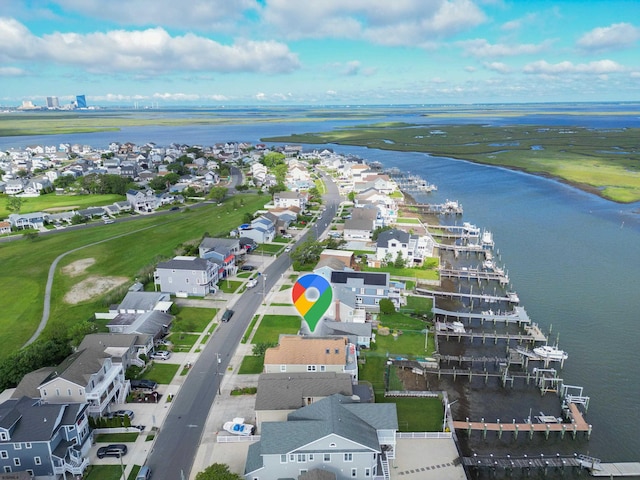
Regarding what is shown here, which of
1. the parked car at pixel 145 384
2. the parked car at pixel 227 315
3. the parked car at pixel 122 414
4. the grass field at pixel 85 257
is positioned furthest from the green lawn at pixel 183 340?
the grass field at pixel 85 257

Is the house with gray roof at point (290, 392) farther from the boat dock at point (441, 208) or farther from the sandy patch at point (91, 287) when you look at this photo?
the boat dock at point (441, 208)

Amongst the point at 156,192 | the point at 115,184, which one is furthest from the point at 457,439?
the point at 115,184

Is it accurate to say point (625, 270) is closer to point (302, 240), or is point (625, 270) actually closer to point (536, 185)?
point (302, 240)

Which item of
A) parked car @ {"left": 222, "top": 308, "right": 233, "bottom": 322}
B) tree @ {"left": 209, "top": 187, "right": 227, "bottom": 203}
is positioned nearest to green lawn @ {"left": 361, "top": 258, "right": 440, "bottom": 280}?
parked car @ {"left": 222, "top": 308, "right": 233, "bottom": 322}

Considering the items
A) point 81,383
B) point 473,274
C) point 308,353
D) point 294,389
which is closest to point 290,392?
point 294,389

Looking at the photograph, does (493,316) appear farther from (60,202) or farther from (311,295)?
(60,202)

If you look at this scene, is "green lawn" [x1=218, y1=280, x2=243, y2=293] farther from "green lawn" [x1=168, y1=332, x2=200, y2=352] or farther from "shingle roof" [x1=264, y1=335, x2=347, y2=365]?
"shingle roof" [x1=264, y1=335, x2=347, y2=365]
